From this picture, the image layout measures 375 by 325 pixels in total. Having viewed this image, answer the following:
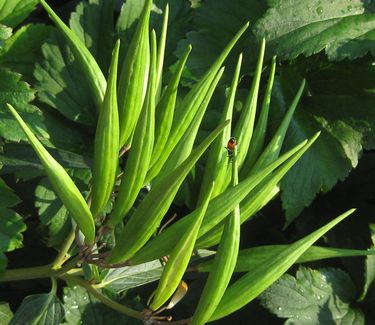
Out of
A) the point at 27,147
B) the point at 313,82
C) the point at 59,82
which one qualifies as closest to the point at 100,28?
the point at 59,82

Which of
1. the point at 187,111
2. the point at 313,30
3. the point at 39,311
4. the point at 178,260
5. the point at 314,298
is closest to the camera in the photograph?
the point at 178,260

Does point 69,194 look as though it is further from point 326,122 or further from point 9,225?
point 326,122

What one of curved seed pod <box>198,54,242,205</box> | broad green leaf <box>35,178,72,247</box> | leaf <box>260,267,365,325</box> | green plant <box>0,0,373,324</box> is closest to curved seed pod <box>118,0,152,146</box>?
green plant <box>0,0,373,324</box>

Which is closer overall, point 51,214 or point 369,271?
point 51,214

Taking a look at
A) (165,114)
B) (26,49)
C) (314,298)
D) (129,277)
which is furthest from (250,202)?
(26,49)

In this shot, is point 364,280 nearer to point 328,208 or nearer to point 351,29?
point 328,208

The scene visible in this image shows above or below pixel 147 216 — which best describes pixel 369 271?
below
